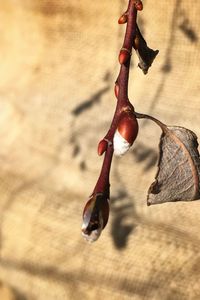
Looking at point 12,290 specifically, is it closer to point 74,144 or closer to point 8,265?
point 8,265

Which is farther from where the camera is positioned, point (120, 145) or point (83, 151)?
point (83, 151)

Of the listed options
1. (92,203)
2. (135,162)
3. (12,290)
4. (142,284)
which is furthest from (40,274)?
(92,203)

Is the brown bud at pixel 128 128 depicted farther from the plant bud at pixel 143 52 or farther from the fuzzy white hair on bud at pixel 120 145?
the plant bud at pixel 143 52

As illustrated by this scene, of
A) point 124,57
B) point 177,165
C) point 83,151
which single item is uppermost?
point 124,57

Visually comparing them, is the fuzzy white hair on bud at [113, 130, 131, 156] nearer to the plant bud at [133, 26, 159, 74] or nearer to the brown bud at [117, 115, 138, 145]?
the brown bud at [117, 115, 138, 145]

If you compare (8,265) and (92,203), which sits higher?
(92,203)

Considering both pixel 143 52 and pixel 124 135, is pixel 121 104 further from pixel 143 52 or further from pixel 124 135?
pixel 143 52

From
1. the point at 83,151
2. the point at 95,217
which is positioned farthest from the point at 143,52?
the point at 83,151
